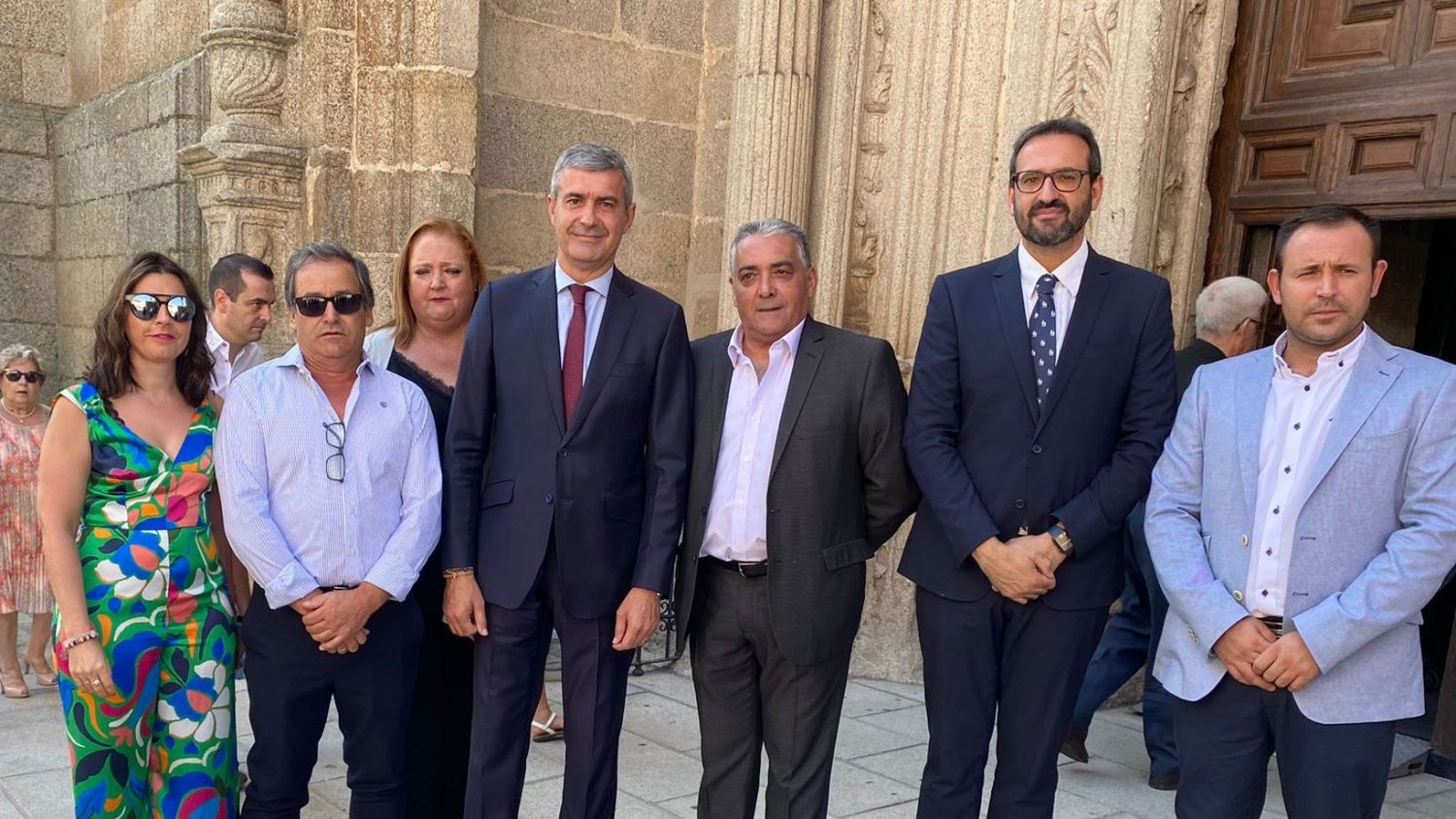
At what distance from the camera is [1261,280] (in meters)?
4.96

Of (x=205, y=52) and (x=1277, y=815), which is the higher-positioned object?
(x=205, y=52)

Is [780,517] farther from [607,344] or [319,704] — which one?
[319,704]

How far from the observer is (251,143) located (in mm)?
5574

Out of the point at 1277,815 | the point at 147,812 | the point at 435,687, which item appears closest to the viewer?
the point at 147,812

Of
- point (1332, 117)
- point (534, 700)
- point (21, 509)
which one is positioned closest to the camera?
point (534, 700)

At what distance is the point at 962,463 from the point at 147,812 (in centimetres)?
225

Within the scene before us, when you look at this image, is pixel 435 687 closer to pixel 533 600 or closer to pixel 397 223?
pixel 533 600

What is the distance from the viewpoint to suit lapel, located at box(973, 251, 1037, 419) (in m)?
2.89

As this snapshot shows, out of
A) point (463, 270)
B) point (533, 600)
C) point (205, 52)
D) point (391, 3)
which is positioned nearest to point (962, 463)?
point (533, 600)

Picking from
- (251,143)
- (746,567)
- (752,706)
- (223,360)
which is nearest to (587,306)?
(746,567)

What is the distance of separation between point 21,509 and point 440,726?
3152 millimetres

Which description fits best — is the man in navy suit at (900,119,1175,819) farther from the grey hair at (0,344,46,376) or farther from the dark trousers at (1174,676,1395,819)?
the grey hair at (0,344,46,376)

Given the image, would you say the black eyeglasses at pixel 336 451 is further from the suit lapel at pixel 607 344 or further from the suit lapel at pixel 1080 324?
the suit lapel at pixel 1080 324

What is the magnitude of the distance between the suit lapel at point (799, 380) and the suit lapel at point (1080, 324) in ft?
1.98
